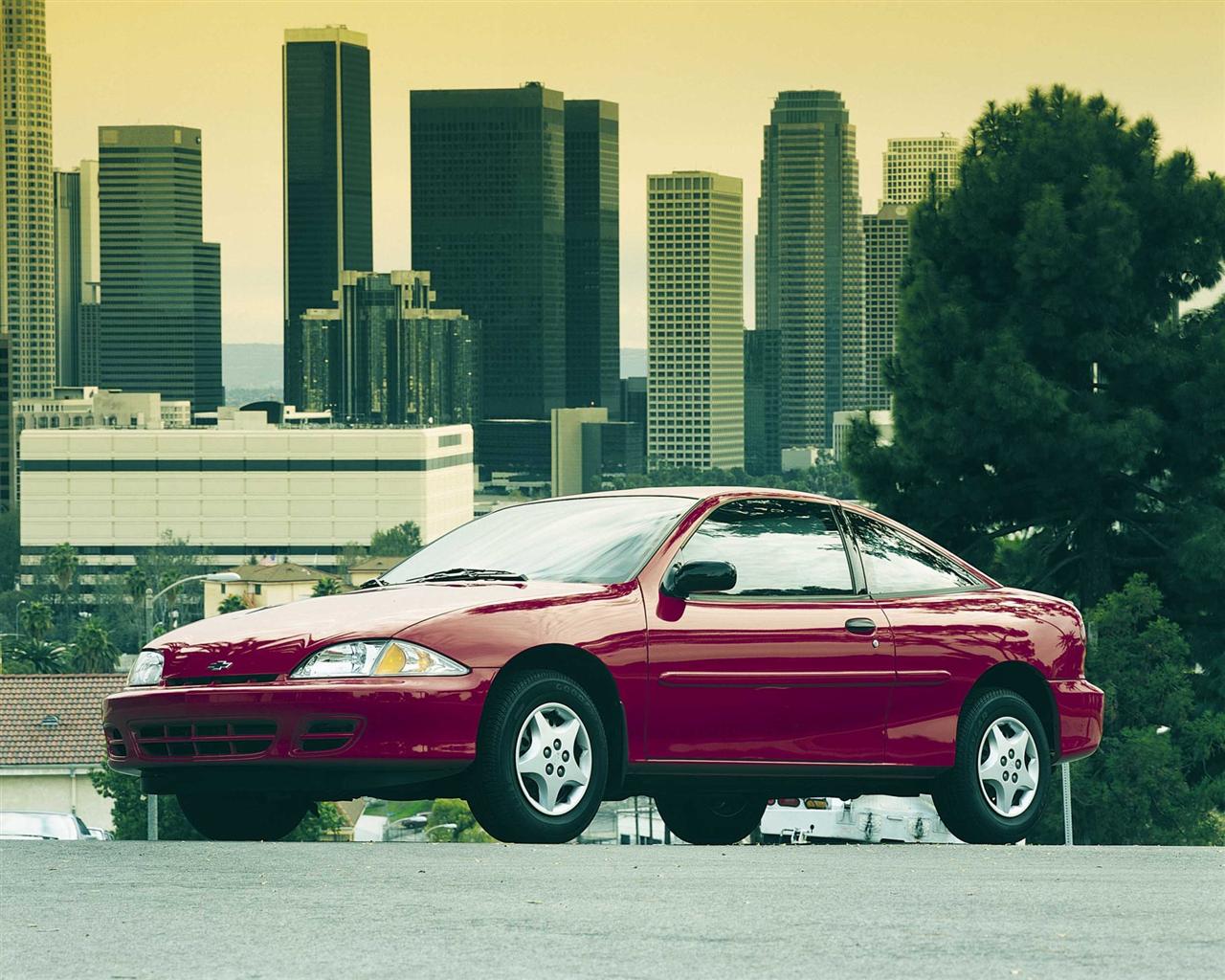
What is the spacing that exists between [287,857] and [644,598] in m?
1.71

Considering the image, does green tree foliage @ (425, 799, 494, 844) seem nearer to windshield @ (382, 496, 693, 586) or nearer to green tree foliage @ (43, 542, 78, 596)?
windshield @ (382, 496, 693, 586)

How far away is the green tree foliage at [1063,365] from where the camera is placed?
96.5 ft

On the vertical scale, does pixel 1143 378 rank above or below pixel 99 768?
above

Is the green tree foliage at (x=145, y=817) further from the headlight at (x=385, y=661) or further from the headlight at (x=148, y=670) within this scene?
the headlight at (x=385, y=661)

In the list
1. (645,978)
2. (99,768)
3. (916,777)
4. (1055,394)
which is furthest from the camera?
(99,768)

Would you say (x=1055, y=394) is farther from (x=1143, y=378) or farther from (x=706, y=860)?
(x=706, y=860)

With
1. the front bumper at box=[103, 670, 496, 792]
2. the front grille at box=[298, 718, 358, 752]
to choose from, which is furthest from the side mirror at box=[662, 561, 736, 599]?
the front grille at box=[298, 718, 358, 752]

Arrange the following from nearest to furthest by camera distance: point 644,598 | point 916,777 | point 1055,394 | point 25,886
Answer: point 25,886 → point 644,598 → point 916,777 → point 1055,394

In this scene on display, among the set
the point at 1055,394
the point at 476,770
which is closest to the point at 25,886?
the point at 476,770

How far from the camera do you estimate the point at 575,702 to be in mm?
8539

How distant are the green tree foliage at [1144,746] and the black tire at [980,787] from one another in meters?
17.9

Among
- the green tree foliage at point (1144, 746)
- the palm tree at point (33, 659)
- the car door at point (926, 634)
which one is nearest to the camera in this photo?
the car door at point (926, 634)

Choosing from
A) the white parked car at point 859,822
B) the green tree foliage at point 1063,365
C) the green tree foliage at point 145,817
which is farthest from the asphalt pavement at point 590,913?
the green tree foliage at point 145,817

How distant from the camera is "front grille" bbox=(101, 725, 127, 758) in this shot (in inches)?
346
